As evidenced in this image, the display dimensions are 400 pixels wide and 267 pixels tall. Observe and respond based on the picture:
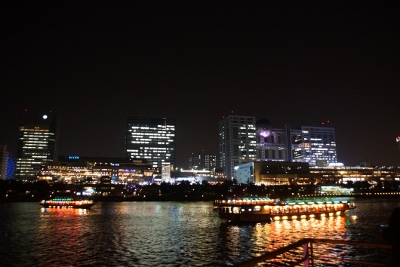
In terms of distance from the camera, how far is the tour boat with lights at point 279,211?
6183 cm

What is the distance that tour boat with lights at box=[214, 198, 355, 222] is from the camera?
6183 centimetres

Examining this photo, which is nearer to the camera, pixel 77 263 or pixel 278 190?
pixel 77 263

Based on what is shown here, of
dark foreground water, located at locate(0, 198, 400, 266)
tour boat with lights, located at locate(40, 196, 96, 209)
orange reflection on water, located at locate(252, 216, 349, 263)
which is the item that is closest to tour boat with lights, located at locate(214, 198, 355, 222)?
orange reflection on water, located at locate(252, 216, 349, 263)

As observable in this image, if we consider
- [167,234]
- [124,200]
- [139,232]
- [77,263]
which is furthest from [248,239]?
[124,200]

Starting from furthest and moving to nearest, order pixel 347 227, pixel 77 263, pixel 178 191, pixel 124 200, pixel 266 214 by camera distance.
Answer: pixel 178 191
pixel 124 200
pixel 266 214
pixel 347 227
pixel 77 263

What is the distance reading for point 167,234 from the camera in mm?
47781

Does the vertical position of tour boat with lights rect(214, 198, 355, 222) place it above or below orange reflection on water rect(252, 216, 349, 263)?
above

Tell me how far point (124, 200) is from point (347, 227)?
12733 centimetres

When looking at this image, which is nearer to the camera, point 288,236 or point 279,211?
point 288,236

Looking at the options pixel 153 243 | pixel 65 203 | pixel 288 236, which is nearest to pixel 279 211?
pixel 288 236

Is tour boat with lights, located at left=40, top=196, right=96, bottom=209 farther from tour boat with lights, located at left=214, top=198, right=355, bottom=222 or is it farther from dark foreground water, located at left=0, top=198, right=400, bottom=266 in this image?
tour boat with lights, located at left=214, top=198, right=355, bottom=222

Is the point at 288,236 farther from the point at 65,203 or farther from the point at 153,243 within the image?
the point at 65,203

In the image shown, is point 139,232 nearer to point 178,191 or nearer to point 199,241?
point 199,241

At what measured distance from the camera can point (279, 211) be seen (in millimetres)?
66312
